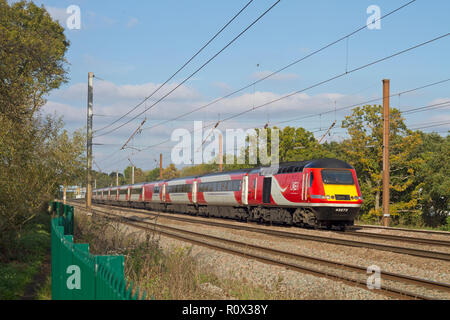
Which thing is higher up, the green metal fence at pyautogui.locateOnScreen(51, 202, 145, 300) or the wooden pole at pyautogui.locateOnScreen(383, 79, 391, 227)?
the wooden pole at pyautogui.locateOnScreen(383, 79, 391, 227)

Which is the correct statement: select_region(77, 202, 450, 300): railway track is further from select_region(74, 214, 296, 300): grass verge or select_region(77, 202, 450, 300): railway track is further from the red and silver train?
the red and silver train

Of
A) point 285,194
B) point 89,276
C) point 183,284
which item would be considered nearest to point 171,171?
point 285,194

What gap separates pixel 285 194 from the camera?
23047 millimetres

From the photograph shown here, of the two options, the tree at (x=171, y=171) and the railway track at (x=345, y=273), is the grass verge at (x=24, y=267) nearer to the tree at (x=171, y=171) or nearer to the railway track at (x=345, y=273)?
the railway track at (x=345, y=273)

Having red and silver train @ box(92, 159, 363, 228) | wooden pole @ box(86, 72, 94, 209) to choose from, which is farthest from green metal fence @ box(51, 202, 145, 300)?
wooden pole @ box(86, 72, 94, 209)

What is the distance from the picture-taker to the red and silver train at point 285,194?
21031 millimetres

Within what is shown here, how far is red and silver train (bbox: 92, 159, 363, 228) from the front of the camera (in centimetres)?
2103

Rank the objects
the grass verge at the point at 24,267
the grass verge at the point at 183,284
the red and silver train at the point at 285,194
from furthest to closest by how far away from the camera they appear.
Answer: the red and silver train at the point at 285,194 → the grass verge at the point at 24,267 → the grass verge at the point at 183,284

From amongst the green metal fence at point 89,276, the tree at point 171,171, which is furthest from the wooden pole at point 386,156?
the tree at point 171,171

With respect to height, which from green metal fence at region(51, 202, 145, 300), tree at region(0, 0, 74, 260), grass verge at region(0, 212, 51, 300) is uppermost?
tree at region(0, 0, 74, 260)

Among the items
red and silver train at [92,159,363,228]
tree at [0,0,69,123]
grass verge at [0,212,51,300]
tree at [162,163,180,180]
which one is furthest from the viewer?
tree at [162,163,180,180]

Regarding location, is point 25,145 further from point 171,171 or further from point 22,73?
point 171,171

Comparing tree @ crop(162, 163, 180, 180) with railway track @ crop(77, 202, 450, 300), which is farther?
tree @ crop(162, 163, 180, 180)
